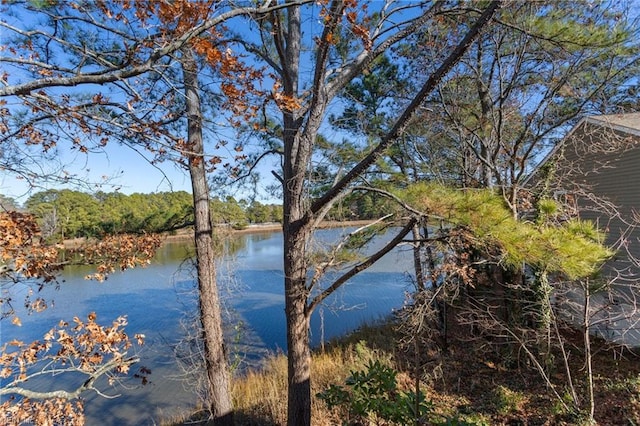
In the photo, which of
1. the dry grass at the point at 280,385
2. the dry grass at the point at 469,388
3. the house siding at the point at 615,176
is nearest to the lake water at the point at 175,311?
the dry grass at the point at 280,385

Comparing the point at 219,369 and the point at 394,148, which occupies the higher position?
the point at 394,148

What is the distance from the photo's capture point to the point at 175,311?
11250 mm

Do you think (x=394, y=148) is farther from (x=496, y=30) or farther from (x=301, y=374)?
(x=301, y=374)

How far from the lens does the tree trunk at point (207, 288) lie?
182 inches

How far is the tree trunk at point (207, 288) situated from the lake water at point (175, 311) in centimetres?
53

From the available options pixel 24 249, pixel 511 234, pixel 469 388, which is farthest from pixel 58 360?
pixel 469 388

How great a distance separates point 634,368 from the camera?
5270 millimetres

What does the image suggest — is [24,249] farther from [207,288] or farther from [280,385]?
[280,385]

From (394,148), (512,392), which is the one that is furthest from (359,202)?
(512,392)

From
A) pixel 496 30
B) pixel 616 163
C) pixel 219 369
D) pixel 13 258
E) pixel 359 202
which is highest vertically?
pixel 496 30

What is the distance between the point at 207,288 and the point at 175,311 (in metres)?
7.59

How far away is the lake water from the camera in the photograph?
617cm

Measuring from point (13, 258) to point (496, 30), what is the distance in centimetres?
630

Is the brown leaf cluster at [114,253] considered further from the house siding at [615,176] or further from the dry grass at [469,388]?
the house siding at [615,176]
